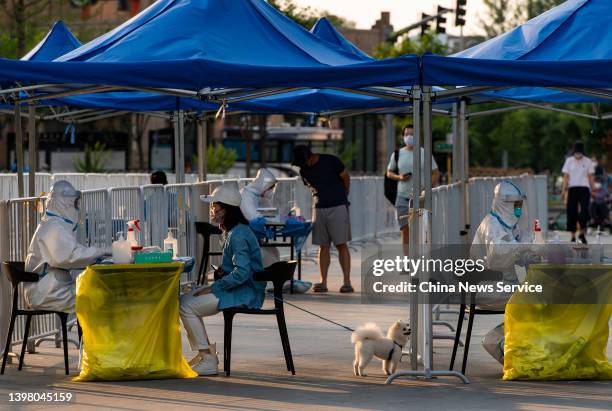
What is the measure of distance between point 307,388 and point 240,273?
1.01 metres

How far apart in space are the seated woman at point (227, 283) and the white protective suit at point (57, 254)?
848mm

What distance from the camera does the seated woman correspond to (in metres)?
10.7

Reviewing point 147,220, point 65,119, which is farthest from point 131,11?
point 147,220

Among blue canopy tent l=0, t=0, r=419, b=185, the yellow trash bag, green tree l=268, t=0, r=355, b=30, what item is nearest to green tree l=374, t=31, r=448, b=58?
green tree l=268, t=0, r=355, b=30

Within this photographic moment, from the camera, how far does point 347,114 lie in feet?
57.6

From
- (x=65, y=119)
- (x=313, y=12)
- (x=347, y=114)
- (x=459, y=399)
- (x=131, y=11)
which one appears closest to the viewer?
(x=459, y=399)

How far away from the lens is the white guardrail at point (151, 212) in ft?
38.2

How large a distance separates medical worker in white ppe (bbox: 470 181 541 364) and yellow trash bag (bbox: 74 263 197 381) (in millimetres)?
2391

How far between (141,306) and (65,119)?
9227 millimetres

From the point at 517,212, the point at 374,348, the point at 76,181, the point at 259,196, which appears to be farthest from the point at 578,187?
the point at 374,348

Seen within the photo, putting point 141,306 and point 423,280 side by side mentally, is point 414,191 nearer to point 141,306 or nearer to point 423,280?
point 423,280

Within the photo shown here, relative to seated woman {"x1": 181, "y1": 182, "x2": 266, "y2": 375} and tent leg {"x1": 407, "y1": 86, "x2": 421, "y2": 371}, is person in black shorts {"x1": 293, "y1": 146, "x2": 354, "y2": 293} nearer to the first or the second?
tent leg {"x1": 407, "y1": 86, "x2": 421, "y2": 371}

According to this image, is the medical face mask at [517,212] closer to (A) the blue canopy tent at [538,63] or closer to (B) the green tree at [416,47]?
(A) the blue canopy tent at [538,63]

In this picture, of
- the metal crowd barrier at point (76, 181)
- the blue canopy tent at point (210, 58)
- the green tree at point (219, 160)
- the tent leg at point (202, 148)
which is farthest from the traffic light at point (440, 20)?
the blue canopy tent at point (210, 58)
